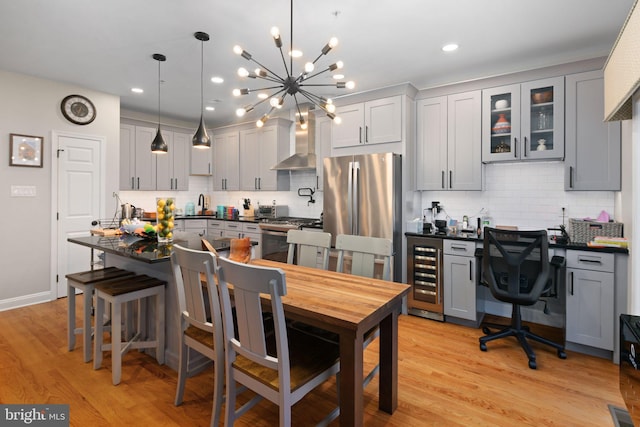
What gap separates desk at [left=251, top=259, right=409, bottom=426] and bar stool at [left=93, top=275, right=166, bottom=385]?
1.09 metres

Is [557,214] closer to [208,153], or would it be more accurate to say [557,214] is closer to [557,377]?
[557,377]

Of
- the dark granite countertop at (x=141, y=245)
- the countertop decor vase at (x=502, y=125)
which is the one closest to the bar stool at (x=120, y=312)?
the dark granite countertop at (x=141, y=245)

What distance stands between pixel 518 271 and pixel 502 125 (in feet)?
5.34

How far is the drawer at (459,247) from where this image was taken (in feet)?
11.2

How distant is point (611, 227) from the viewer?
9.62 feet

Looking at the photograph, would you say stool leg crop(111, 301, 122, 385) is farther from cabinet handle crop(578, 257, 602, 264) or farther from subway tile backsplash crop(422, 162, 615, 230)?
cabinet handle crop(578, 257, 602, 264)

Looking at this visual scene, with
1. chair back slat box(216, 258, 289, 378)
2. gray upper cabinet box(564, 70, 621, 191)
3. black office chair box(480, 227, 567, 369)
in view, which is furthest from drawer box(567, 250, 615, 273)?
chair back slat box(216, 258, 289, 378)

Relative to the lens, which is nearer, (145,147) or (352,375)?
(352,375)

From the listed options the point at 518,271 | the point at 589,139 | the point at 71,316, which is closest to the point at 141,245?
the point at 71,316

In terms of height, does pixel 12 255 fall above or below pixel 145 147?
below

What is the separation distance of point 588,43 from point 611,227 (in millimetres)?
1658

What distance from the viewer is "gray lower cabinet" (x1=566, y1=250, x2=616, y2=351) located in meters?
2.74

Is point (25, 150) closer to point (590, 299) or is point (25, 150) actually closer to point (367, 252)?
point (367, 252)

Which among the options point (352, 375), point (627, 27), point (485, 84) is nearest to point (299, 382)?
point (352, 375)
